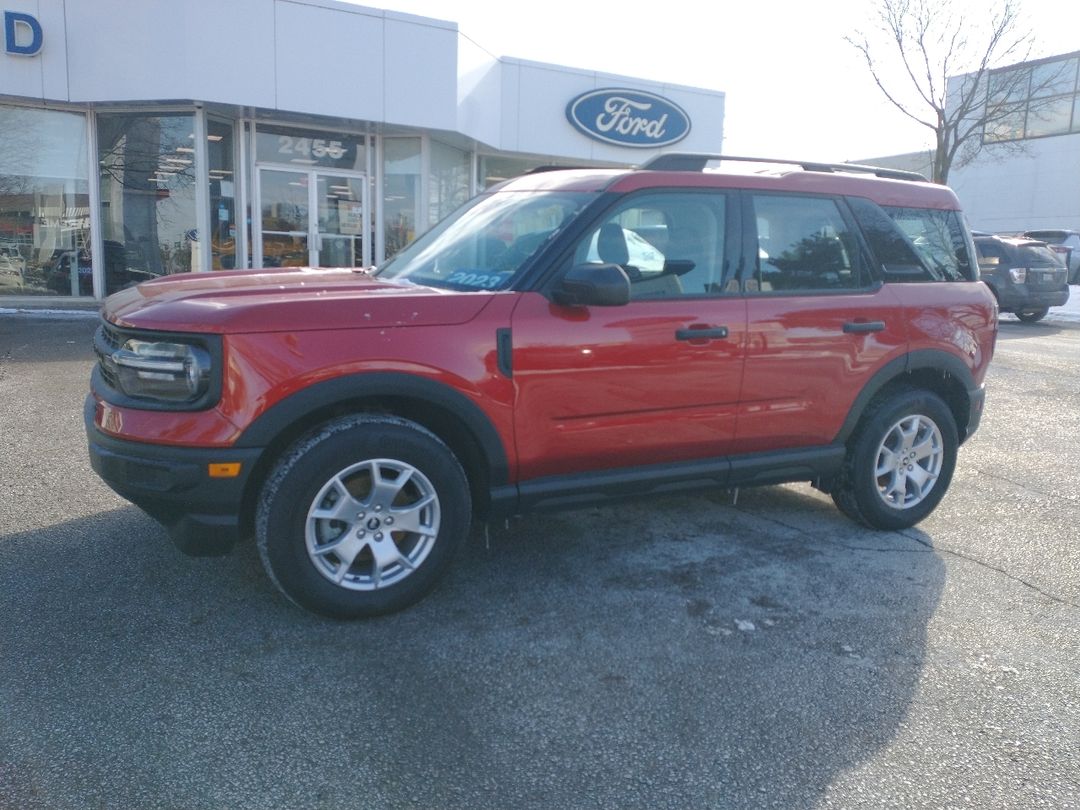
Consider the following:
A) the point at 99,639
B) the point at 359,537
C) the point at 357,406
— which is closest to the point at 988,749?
the point at 359,537

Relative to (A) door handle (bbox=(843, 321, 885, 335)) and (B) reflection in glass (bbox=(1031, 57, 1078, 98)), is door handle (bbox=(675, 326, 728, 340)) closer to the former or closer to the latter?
(A) door handle (bbox=(843, 321, 885, 335))

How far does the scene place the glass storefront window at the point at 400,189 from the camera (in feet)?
52.3

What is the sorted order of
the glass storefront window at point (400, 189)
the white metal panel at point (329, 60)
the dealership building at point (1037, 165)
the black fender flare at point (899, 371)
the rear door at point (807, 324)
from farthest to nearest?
the dealership building at point (1037, 165), the glass storefront window at point (400, 189), the white metal panel at point (329, 60), the black fender flare at point (899, 371), the rear door at point (807, 324)

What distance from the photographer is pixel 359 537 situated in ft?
11.9

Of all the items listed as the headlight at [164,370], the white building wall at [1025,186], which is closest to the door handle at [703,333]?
the headlight at [164,370]

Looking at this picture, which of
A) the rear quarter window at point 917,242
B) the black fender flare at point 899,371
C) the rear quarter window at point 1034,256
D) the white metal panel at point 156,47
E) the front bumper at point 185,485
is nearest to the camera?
the front bumper at point 185,485

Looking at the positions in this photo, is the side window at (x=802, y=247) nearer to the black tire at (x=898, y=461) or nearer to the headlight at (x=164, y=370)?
the black tire at (x=898, y=461)

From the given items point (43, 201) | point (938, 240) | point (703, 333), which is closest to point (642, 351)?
point (703, 333)

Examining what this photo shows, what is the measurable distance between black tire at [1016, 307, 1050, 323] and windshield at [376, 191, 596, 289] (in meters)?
15.9

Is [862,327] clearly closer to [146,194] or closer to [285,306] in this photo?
[285,306]

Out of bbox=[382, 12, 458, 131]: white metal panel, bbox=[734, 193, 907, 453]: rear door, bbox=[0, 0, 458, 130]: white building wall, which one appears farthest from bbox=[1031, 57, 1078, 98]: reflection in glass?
bbox=[734, 193, 907, 453]: rear door

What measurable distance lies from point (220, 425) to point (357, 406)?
0.56 metres

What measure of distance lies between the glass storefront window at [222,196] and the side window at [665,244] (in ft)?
38.0

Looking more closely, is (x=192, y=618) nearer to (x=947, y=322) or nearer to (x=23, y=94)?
(x=947, y=322)
